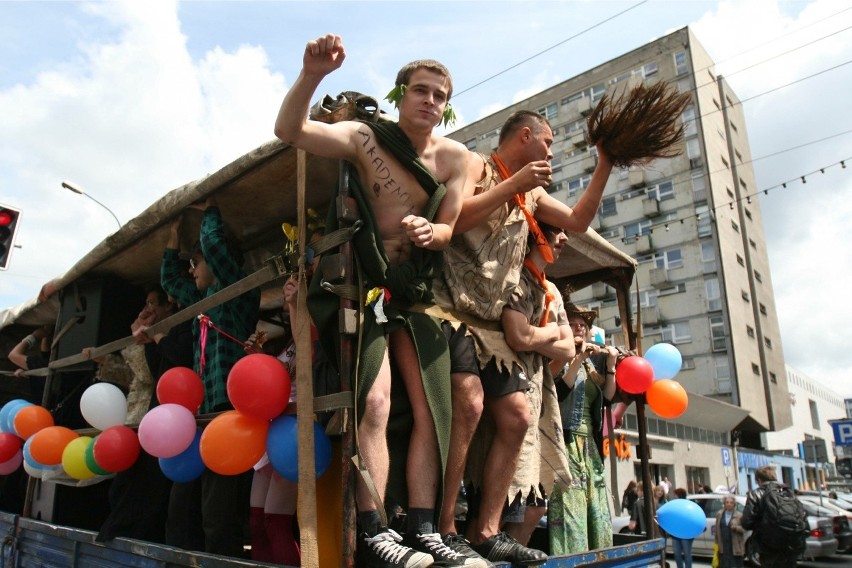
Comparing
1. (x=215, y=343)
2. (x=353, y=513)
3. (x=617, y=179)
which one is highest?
(x=617, y=179)

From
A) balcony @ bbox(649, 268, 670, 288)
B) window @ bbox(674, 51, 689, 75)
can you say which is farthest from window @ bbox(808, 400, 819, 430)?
window @ bbox(674, 51, 689, 75)

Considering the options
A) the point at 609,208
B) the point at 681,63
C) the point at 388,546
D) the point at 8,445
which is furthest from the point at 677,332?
the point at 388,546

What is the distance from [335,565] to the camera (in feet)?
7.54

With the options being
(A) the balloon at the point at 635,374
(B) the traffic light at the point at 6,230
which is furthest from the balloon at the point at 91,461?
(B) the traffic light at the point at 6,230

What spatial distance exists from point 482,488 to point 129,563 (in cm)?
176

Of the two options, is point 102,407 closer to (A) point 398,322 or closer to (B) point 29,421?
(B) point 29,421

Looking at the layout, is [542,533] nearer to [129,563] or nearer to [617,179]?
[129,563]

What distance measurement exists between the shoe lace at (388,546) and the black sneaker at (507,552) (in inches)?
19.3

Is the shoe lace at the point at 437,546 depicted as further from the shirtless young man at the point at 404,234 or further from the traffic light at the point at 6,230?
the traffic light at the point at 6,230

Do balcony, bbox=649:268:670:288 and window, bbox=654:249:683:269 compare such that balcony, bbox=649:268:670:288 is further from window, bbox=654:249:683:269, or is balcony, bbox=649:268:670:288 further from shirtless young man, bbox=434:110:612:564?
shirtless young man, bbox=434:110:612:564

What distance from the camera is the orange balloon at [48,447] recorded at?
3.80 metres

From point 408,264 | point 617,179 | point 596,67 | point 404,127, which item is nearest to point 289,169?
point 404,127

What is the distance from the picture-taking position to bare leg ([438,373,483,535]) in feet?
7.61

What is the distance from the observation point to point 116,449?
3338 mm
